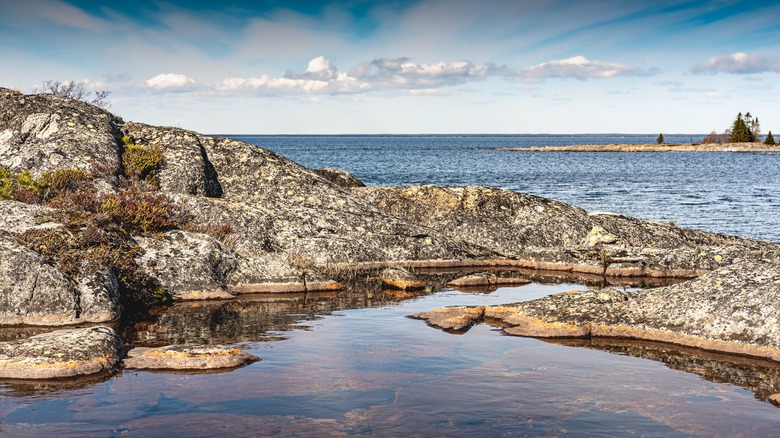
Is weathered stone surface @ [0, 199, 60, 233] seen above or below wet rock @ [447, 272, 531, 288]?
above

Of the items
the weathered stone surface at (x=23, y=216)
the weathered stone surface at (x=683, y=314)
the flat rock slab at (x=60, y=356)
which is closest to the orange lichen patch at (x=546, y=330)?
the weathered stone surface at (x=683, y=314)

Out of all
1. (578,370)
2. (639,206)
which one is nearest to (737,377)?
(578,370)

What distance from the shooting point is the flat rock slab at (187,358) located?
38.7 ft

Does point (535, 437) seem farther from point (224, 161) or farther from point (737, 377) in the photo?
point (224, 161)

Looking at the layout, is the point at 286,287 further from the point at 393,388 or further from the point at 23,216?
the point at 393,388

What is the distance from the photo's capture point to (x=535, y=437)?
29.2 ft

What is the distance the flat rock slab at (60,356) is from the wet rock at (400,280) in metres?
9.33

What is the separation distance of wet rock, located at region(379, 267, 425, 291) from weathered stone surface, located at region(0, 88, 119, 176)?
424 inches

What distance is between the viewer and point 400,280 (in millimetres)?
20266

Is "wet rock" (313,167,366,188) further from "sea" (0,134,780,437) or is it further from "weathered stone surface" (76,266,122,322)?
"weathered stone surface" (76,266,122,322)

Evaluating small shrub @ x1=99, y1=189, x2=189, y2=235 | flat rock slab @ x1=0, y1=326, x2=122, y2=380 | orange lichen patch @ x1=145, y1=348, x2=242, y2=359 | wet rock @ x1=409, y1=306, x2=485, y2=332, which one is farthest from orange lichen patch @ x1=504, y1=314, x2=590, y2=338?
small shrub @ x1=99, y1=189, x2=189, y2=235

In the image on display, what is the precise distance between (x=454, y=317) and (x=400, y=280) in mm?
4816

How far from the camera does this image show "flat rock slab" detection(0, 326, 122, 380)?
11039 millimetres

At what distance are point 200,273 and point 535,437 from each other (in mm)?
11875
